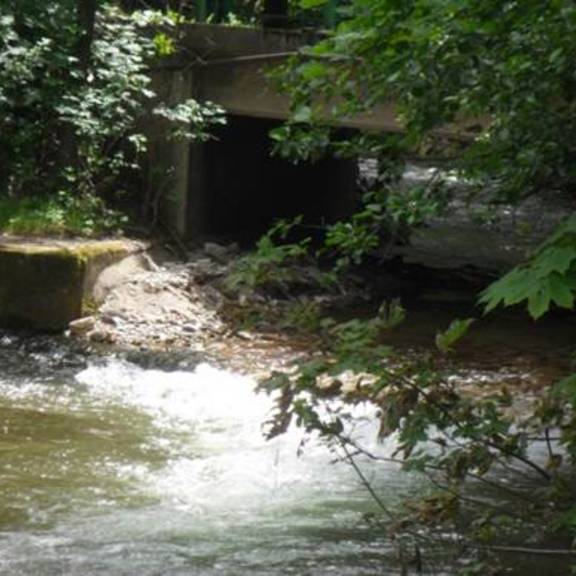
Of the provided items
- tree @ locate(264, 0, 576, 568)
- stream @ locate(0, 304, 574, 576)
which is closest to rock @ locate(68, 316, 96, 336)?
stream @ locate(0, 304, 574, 576)

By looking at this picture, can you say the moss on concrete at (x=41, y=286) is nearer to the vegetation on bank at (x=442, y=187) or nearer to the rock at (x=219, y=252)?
the rock at (x=219, y=252)

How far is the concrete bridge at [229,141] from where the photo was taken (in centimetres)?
1337

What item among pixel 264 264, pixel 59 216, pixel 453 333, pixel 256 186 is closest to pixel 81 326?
pixel 59 216

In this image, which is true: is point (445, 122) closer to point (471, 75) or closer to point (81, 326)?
point (471, 75)

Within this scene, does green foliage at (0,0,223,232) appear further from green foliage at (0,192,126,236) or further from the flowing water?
the flowing water

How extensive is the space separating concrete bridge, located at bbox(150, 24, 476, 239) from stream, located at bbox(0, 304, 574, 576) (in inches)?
132

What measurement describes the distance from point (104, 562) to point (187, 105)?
7.41 metres

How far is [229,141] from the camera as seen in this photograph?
15094 millimetres

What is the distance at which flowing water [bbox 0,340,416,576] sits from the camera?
6.53m

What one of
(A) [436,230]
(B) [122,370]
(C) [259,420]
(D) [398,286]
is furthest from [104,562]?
(A) [436,230]

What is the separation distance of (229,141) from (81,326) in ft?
13.6

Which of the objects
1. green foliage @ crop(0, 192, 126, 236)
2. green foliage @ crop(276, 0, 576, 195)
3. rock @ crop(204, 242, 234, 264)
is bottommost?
rock @ crop(204, 242, 234, 264)

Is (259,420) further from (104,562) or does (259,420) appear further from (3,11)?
(3,11)

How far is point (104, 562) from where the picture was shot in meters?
6.41
